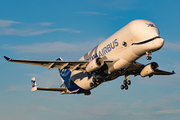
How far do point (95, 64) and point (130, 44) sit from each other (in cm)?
532

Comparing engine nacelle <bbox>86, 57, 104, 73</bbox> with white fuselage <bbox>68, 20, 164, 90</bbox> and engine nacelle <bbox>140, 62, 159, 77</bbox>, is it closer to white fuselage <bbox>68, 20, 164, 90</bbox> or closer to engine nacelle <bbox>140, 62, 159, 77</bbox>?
white fuselage <bbox>68, 20, 164, 90</bbox>

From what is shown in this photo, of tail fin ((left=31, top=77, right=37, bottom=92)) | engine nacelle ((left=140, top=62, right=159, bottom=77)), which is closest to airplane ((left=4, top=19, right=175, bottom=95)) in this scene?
engine nacelle ((left=140, top=62, right=159, bottom=77))

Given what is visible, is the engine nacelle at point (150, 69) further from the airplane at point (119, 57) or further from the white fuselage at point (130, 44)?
the white fuselage at point (130, 44)

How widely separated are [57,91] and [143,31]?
71.8 ft

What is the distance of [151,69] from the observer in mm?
40406

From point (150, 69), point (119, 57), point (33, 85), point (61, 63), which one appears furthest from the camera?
point (33, 85)

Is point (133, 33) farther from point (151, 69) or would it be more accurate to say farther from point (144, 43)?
point (151, 69)

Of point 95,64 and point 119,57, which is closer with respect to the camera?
point 95,64

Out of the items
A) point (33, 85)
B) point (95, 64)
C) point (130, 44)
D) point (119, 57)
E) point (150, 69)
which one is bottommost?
point (150, 69)

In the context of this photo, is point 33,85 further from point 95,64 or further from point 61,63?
point 95,64

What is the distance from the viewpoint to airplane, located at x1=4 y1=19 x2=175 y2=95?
34.1 metres

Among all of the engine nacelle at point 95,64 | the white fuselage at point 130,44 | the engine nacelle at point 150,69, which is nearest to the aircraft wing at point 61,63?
the engine nacelle at point 95,64

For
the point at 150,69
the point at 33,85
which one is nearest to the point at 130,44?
the point at 150,69

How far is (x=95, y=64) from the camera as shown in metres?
35.7
